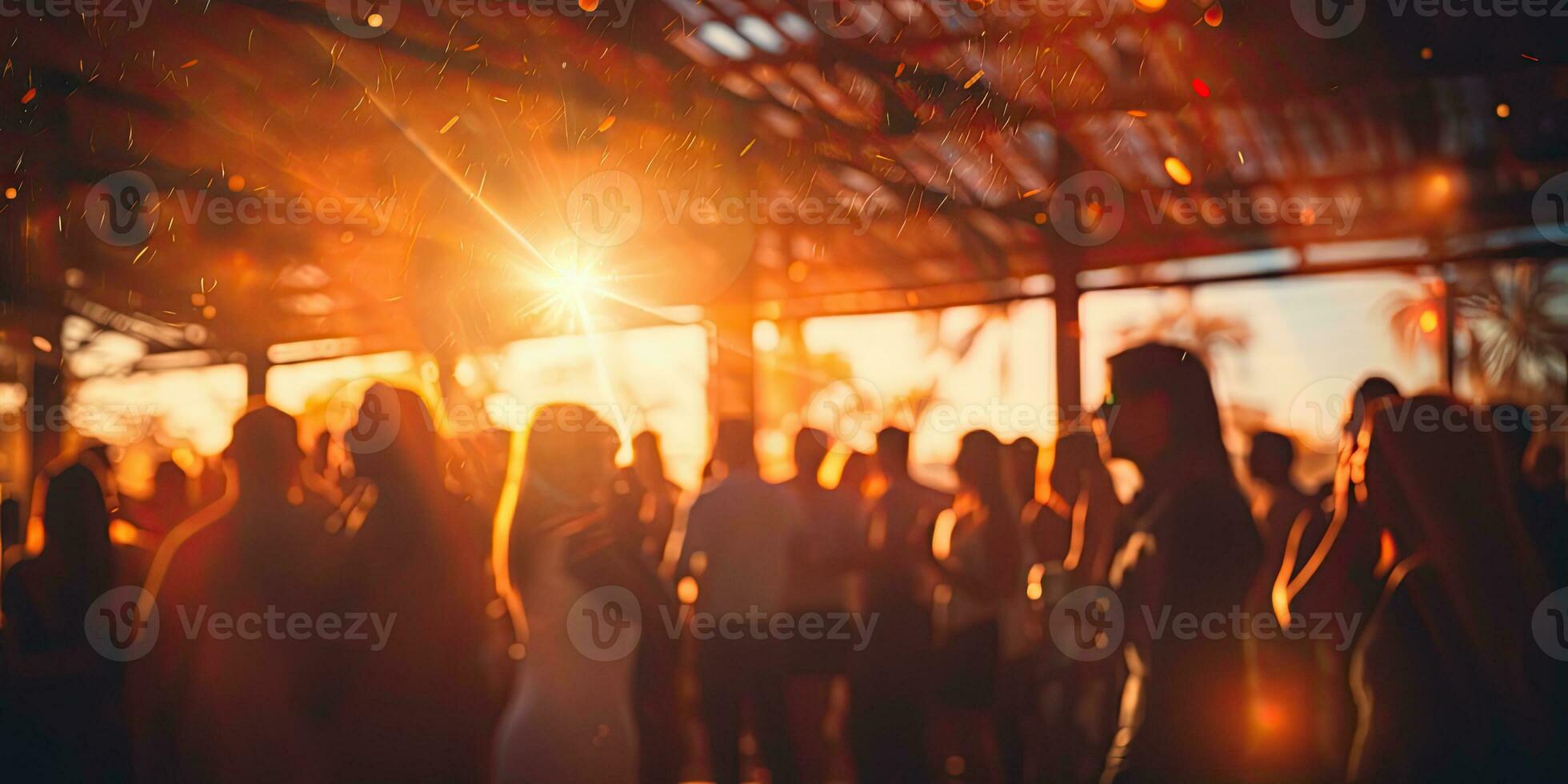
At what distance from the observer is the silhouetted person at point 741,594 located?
145 inches

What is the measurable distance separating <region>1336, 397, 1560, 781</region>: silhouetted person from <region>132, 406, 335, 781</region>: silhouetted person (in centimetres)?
240

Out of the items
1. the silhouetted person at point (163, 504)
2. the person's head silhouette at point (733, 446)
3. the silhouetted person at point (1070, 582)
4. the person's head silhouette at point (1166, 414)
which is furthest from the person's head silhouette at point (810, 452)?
the silhouetted person at point (163, 504)

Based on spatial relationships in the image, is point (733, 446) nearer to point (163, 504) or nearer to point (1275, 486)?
point (1275, 486)

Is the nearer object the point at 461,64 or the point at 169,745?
the point at 169,745

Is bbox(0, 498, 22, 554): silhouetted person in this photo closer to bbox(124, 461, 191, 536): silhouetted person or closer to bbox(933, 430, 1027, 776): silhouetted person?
bbox(124, 461, 191, 536): silhouetted person

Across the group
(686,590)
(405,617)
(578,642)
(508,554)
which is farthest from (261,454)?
(686,590)

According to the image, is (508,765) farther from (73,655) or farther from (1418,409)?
(1418,409)

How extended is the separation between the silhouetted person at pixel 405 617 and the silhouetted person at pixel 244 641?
0.09 metres

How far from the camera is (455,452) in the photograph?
4176 mm

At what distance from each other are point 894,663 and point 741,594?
0.65 meters

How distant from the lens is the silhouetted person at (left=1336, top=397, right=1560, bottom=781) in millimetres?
1929

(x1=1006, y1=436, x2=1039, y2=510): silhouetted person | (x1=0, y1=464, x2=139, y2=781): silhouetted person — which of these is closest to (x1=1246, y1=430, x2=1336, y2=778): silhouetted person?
(x1=1006, y1=436, x2=1039, y2=510): silhouetted person

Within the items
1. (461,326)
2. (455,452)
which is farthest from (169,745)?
(461,326)

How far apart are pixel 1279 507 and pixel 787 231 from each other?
627 centimetres
